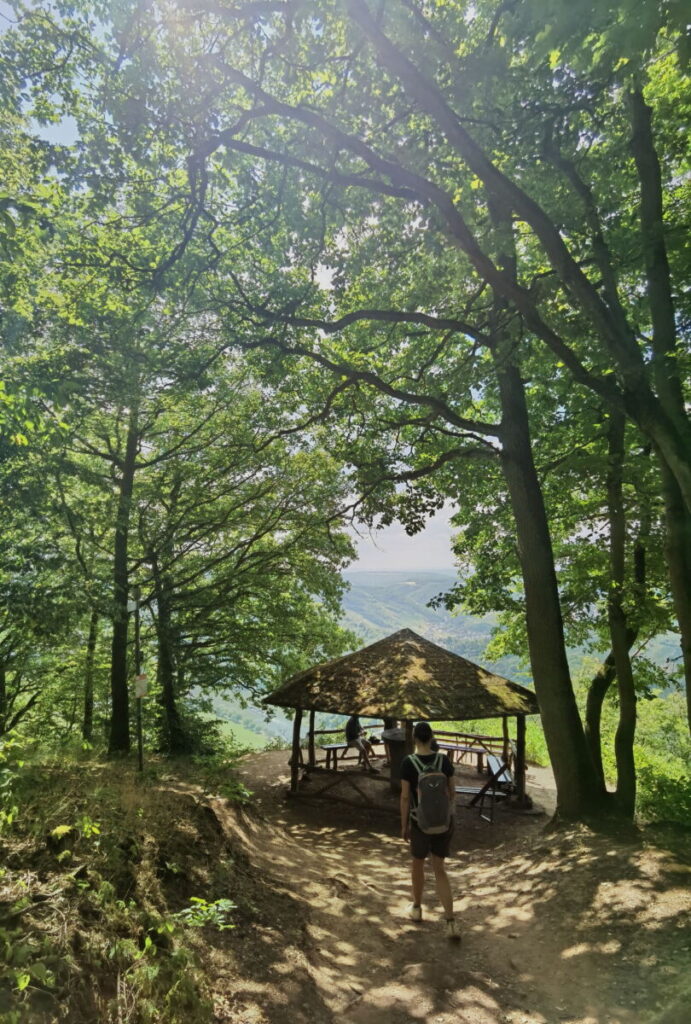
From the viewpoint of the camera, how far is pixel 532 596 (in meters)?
8.77

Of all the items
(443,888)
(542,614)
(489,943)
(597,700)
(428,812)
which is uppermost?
(542,614)

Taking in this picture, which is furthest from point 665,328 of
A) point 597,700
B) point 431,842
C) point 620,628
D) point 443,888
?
point 597,700

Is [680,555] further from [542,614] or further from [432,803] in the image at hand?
[432,803]

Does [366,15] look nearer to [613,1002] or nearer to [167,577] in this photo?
[613,1002]

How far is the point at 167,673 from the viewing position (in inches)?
597

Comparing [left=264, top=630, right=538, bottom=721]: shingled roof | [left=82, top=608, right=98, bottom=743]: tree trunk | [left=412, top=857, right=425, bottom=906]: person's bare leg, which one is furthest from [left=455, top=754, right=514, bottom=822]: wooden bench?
[left=82, top=608, right=98, bottom=743]: tree trunk

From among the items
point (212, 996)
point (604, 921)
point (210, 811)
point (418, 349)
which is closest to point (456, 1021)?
point (212, 996)

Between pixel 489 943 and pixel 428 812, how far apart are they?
1.31 m

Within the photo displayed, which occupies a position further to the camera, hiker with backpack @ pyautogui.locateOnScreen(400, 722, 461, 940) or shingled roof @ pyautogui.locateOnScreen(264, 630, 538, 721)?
shingled roof @ pyautogui.locateOnScreen(264, 630, 538, 721)

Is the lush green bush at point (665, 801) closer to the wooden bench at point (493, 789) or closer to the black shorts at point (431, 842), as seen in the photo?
the wooden bench at point (493, 789)

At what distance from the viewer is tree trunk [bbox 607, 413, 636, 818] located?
8.48 metres

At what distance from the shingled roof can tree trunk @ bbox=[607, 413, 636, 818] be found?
293cm

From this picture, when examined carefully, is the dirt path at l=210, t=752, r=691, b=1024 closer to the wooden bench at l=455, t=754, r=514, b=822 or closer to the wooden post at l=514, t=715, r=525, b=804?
the wooden bench at l=455, t=754, r=514, b=822

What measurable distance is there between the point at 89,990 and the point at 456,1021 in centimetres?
252
